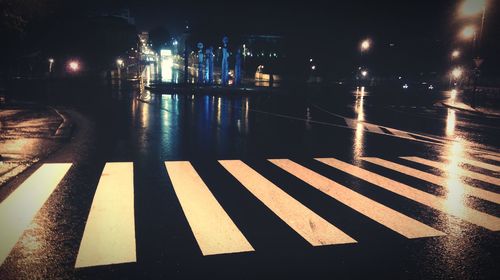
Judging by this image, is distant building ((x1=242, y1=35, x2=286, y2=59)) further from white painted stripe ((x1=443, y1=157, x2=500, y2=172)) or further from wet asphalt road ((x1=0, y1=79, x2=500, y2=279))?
white painted stripe ((x1=443, y1=157, x2=500, y2=172))

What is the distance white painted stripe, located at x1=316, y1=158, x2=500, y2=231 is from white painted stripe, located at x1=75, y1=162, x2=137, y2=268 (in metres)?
4.69

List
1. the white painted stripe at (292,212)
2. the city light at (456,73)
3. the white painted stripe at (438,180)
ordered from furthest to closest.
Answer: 1. the city light at (456,73)
2. the white painted stripe at (438,180)
3. the white painted stripe at (292,212)

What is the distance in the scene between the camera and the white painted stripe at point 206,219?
467 centimetres

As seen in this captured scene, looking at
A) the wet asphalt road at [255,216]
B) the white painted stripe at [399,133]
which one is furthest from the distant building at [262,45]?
the wet asphalt road at [255,216]

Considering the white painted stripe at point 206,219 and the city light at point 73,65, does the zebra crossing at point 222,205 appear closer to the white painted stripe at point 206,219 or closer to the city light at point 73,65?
the white painted stripe at point 206,219

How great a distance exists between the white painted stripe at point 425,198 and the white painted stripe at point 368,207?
2.72ft

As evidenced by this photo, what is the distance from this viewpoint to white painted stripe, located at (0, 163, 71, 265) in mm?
4801

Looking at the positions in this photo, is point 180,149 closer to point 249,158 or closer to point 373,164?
point 249,158

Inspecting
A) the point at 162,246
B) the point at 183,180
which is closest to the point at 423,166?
the point at 183,180

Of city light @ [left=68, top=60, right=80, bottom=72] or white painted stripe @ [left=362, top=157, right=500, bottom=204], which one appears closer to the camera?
white painted stripe @ [left=362, top=157, right=500, bottom=204]

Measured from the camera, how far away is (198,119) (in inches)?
658

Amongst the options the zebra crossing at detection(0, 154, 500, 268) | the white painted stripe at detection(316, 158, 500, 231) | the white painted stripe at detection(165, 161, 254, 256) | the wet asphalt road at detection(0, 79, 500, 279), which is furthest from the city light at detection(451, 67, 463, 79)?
the white painted stripe at detection(165, 161, 254, 256)

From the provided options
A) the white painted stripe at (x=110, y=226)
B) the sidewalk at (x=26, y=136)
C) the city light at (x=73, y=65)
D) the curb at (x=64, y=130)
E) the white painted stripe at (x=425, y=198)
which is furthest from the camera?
the city light at (x=73, y=65)

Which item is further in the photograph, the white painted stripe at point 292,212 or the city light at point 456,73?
the city light at point 456,73
